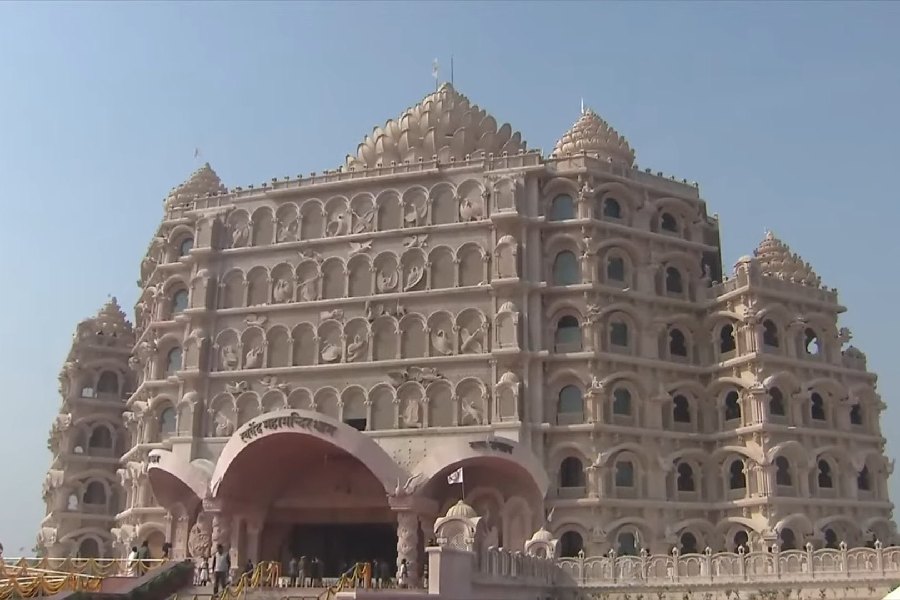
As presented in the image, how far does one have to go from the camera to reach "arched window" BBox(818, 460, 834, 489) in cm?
3678

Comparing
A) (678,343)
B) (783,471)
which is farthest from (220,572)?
(783,471)

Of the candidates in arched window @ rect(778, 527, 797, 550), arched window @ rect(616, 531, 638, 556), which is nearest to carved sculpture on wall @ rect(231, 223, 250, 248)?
arched window @ rect(616, 531, 638, 556)

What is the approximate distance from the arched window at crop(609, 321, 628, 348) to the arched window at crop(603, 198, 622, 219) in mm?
4478

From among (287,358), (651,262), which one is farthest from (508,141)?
(287,358)

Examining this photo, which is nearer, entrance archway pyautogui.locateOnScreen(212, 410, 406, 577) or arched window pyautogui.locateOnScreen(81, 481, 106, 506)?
entrance archway pyautogui.locateOnScreen(212, 410, 406, 577)

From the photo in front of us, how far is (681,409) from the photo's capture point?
37469mm

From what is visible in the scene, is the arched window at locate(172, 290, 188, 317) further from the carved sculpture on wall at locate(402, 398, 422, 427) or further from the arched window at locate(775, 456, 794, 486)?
the arched window at locate(775, 456, 794, 486)

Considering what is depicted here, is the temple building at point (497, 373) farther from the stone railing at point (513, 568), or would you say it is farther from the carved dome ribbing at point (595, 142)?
the stone railing at point (513, 568)

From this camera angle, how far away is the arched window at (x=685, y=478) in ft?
120

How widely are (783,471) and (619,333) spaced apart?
771 centimetres

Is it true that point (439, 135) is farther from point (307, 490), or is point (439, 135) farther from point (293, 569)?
point (293, 569)

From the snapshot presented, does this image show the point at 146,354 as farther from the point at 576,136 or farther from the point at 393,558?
the point at 576,136

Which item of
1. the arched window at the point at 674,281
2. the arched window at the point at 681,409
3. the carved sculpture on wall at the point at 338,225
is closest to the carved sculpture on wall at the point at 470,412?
the arched window at the point at 681,409

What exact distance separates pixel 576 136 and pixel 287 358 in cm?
1516
